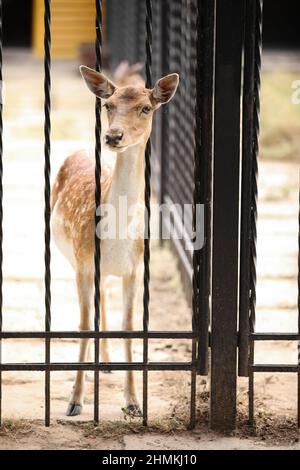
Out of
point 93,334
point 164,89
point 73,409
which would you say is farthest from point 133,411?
point 164,89

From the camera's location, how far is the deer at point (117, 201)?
4.39m

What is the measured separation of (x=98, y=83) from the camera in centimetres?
440

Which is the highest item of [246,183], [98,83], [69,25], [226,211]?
[69,25]

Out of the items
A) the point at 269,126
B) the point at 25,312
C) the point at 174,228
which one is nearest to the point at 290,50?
the point at 269,126

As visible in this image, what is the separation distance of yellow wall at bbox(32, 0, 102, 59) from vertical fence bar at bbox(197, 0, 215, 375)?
1813 centimetres

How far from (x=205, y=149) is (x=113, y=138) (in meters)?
0.40

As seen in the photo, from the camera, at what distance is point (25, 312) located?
6.66 metres

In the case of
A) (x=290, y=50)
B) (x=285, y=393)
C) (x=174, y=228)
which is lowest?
(x=285, y=393)

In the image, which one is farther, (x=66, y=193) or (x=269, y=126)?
(x=269, y=126)

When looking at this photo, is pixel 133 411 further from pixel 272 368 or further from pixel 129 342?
pixel 272 368

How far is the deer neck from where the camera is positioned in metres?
4.59

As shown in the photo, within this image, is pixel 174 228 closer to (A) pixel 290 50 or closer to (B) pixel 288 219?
(B) pixel 288 219
